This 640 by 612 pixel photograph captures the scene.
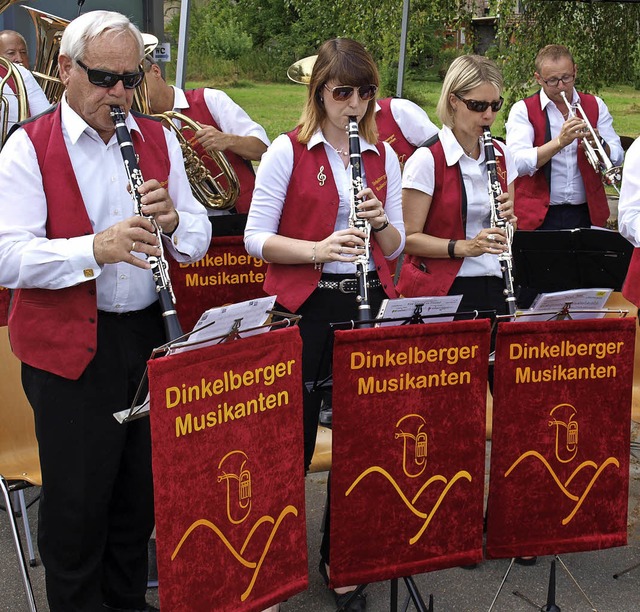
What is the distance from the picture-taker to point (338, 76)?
3.03 metres

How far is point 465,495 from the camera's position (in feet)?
8.97

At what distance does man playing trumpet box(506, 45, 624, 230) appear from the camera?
5176 millimetres

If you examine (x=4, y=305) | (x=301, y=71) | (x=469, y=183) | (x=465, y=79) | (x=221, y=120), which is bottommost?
(x=4, y=305)

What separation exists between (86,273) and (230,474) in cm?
63

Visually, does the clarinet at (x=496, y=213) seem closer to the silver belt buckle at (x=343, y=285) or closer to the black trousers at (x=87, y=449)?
the silver belt buckle at (x=343, y=285)

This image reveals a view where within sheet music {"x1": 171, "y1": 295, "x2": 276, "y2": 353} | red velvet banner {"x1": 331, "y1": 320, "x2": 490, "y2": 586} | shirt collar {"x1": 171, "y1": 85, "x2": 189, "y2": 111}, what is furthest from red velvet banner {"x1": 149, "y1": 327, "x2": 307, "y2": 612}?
shirt collar {"x1": 171, "y1": 85, "x2": 189, "y2": 111}

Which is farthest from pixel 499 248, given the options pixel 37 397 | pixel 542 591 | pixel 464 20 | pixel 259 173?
pixel 464 20

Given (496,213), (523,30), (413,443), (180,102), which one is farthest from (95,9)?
(413,443)

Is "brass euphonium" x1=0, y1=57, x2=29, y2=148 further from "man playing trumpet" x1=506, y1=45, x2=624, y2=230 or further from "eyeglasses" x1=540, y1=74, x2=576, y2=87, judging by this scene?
"eyeglasses" x1=540, y1=74, x2=576, y2=87

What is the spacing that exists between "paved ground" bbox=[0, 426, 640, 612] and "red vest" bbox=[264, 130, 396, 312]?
1018 millimetres

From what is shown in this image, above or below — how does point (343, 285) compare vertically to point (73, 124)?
below

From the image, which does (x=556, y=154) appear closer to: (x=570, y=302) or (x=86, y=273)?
(x=570, y=302)

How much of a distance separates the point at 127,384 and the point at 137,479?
341 mm

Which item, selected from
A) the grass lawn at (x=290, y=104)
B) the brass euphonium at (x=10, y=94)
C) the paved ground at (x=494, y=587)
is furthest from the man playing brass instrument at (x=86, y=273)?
A: the grass lawn at (x=290, y=104)
